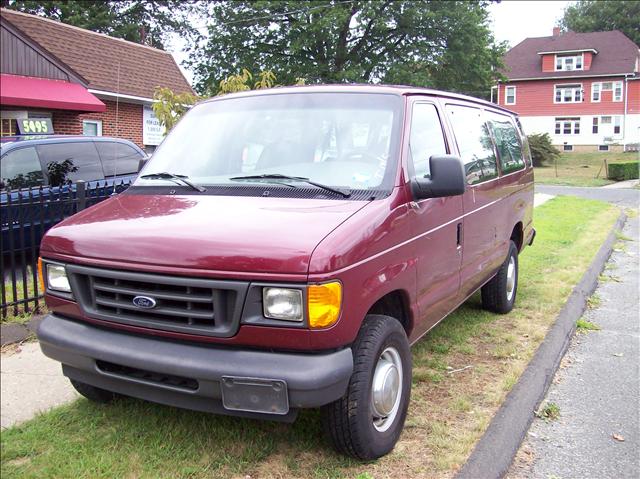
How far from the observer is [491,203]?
16.6 ft

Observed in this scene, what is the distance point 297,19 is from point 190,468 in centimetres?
3183

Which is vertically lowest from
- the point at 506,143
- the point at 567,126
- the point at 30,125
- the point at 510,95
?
the point at 506,143

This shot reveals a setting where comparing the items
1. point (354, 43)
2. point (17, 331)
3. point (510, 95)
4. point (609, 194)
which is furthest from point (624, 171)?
point (17, 331)

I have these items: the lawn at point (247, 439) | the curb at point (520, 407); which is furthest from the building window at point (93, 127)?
the lawn at point (247, 439)

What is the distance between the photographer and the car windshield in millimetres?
3498

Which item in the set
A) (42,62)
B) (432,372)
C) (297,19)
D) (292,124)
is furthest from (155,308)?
(297,19)

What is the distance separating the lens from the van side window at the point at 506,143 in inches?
221

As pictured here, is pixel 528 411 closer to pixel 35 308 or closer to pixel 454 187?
pixel 454 187

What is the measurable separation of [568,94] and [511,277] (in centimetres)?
5080

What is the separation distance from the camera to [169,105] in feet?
26.6

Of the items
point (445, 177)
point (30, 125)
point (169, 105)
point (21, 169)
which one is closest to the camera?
point (445, 177)

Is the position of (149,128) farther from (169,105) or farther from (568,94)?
(568,94)

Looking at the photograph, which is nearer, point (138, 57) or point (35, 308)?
point (35, 308)

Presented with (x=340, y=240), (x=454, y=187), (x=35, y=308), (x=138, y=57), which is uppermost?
(x=138, y=57)
